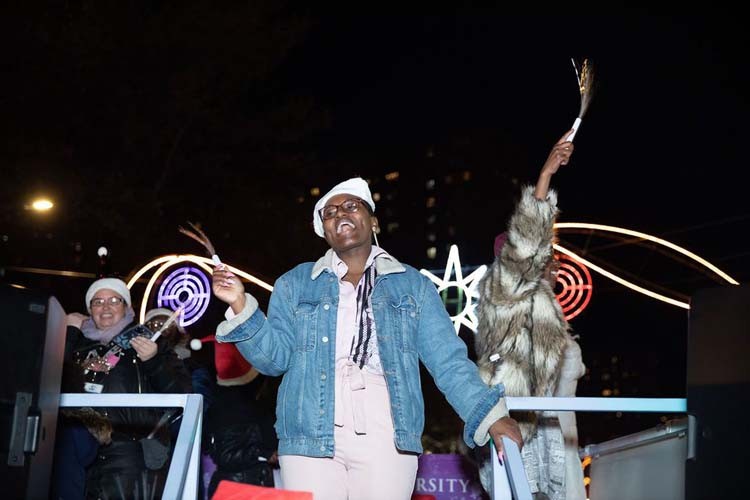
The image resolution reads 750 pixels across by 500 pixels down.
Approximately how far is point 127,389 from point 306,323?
2.09 metres

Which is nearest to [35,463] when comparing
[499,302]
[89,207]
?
[499,302]

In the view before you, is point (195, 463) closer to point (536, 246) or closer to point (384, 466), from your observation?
point (384, 466)

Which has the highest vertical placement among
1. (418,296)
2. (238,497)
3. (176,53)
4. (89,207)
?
(176,53)

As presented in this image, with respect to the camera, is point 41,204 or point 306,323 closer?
point 306,323

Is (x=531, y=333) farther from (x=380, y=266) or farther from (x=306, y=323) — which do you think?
(x=306, y=323)

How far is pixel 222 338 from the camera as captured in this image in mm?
3859

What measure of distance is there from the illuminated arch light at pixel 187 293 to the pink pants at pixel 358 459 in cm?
504

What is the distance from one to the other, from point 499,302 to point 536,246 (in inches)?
14.0

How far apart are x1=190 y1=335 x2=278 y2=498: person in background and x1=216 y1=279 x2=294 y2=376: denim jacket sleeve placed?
280 centimetres

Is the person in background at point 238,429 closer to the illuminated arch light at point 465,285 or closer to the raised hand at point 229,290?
the illuminated arch light at point 465,285

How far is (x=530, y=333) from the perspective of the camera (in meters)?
5.23

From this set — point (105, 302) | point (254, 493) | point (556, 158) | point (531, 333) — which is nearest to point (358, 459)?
point (254, 493)

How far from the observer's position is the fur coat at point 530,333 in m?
5.17

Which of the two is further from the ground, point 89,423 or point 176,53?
point 176,53
